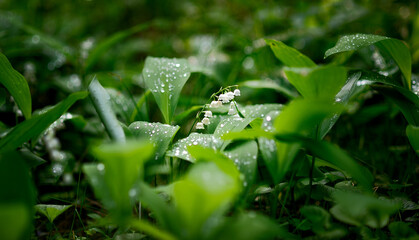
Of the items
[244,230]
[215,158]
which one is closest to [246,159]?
[215,158]

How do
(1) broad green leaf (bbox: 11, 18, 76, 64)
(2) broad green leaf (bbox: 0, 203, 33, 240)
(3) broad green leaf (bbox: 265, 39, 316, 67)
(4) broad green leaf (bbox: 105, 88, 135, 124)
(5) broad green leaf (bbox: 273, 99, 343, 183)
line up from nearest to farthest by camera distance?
1. (2) broad green leaf (bbox: 0, 203, 33, 240)
2. (5) broad green leaf (bbox: 273, 99, 343, 183)
3. (3) broad green leaf (bbox: 265, 39, 316, 67)
4. (4) broad green leaf (bbox: 105, 88, 135, 124)
5. (1) broad green leaf (bbox: 11, 18, 76, 64)

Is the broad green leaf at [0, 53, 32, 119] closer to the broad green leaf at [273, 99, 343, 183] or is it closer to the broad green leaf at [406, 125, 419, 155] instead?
the broad green leaf at [273, 99, 343, 183]

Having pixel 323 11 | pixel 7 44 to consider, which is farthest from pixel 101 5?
pixel 323 11

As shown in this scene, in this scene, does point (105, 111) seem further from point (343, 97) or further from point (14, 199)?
point (343, 97)

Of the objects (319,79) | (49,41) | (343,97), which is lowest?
(343,97)

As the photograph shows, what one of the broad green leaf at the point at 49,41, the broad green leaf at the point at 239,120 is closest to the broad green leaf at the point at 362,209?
the broad green leaf at the point at 239,120

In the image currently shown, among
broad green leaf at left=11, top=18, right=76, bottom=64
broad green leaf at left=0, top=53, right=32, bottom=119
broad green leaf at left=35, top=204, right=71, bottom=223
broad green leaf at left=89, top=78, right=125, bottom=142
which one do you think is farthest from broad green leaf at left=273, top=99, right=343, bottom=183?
broad green leaf at left=11, top=18, right=76, bottom=64

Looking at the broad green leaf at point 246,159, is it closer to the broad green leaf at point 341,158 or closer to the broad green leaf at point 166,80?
the broad green leaf at point 341,158
